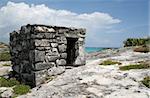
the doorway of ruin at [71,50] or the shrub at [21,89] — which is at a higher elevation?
the doorway of ruin at [71,50]

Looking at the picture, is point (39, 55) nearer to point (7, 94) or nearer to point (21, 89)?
point (21, 89)

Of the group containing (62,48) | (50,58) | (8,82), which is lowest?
(8,82)

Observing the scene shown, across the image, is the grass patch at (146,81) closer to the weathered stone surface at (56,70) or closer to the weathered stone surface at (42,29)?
the weathered stone surface at (56,70)

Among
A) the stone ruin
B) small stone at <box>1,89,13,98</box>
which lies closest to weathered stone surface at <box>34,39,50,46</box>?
the stone ruin

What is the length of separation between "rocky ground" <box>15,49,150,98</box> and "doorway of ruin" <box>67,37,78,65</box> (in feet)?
6.24

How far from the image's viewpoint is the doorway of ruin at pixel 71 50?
1799 centimetres

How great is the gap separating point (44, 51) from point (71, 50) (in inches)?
103

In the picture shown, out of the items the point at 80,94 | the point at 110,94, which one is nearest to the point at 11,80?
the point at 80,94

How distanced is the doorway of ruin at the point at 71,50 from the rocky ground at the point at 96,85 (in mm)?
1903

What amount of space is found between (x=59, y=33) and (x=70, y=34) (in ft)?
2.82

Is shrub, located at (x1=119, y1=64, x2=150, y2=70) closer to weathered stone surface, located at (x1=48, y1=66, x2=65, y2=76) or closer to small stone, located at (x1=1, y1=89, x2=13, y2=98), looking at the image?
weathered stone surface, located at (x1=48, y1=66, x2=65, y2=76)

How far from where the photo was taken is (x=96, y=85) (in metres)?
13.1

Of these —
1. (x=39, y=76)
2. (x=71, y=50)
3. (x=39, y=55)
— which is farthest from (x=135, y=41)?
(x=39, y=76)

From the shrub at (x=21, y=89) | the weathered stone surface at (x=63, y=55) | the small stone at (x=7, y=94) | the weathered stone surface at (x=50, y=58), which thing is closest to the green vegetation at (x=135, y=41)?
the weathered stone surface at (x=63, y=55)
